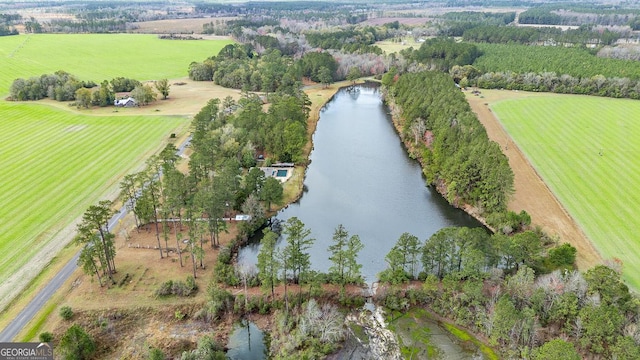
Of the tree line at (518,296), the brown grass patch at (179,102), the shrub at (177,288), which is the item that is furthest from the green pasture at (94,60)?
the tree line at (518,296)

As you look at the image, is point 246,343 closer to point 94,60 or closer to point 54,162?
point 54,162

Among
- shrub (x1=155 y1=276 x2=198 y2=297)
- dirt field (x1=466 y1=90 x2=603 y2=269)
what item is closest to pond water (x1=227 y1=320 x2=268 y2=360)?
shrub (x1=155 y1=276 x2=198 y2=297)

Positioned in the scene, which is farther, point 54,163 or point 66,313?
point 54,163

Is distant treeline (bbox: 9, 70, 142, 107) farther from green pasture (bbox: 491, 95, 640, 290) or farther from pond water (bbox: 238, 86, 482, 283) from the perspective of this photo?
green pasture (bbox: 491, 95, 640, 290)

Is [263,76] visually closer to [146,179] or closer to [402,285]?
[146,179]

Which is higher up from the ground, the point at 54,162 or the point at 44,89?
the point at 44,89

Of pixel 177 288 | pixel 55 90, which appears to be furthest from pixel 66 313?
pixel 55 90

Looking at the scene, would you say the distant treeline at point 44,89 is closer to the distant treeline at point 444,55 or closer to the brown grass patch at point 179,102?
the brown grass patch at point 179,102

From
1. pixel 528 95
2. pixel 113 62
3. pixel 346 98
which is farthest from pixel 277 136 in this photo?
pixel 113 62
